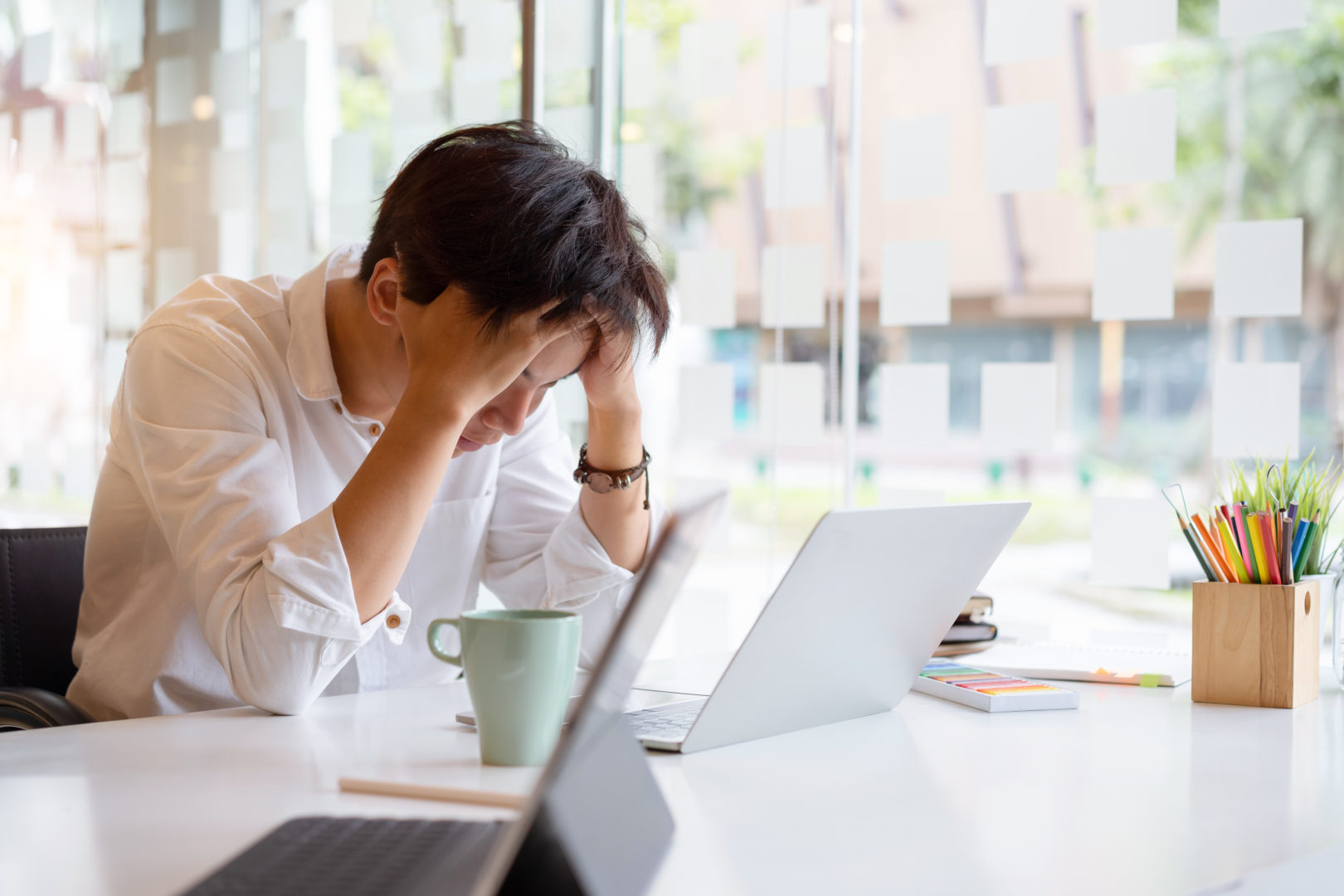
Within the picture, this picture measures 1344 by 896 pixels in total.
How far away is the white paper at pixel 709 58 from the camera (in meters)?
2.25

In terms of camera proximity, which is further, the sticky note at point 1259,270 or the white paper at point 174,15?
the white paper at point 174,15

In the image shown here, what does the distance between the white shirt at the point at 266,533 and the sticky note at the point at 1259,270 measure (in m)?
0.88

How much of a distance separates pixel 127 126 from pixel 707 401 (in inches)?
70.5

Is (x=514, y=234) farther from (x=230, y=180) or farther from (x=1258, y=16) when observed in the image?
(x=230, y=180)

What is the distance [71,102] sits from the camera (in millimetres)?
3023

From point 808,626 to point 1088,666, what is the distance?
61 centimetres

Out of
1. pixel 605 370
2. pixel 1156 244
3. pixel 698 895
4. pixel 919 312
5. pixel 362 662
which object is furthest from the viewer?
pixel 919 312

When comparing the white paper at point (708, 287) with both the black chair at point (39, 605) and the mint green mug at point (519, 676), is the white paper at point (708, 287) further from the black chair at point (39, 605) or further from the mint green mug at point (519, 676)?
the mint green mug at point (519, 676)

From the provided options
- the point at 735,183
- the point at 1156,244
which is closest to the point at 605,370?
the point at 1156,244

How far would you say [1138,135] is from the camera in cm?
174

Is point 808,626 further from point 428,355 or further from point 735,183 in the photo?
point 735,183

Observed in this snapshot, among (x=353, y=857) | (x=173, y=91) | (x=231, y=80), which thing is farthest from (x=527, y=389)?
(x=173, y=91)

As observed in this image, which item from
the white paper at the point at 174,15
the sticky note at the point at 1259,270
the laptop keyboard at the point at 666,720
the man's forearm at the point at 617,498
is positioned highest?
the white paper at the point at 174,15

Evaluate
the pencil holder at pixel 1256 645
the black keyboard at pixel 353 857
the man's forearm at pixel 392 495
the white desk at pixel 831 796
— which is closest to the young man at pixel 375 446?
the man's forearm at pixel 392 495
